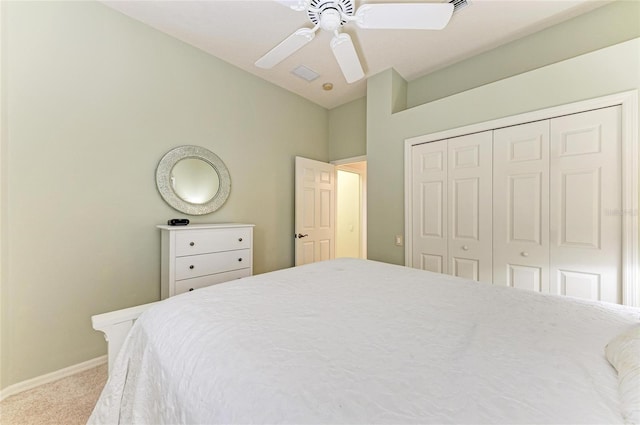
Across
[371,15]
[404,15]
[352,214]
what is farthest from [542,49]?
[352,214]

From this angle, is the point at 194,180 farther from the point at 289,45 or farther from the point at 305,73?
the point at 305,73

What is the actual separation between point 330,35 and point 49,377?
354cm

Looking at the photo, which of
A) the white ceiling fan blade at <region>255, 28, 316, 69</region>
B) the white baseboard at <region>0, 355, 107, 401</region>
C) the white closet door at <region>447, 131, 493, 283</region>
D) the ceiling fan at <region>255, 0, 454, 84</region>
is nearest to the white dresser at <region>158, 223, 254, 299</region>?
the white baseboard at <region>0, 355, 107, 401</region>

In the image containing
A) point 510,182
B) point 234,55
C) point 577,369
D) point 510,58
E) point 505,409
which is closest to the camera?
point 505,409

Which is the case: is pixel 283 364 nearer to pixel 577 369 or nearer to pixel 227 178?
pixel 577 369

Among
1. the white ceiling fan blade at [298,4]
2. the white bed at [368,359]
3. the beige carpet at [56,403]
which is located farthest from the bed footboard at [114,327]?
the white ceiling fan blade at [298,4]

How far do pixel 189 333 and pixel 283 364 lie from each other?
15.6 inches

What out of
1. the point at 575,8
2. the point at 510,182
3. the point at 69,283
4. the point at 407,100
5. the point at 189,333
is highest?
the point at 575,8

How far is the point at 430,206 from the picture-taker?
8.71ft

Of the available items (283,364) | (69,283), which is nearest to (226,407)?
(283,364)

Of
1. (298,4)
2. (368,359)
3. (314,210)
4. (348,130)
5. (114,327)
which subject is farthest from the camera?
(348,130)

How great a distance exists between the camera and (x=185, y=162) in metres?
2.45

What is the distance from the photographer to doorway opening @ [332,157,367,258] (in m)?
4.85

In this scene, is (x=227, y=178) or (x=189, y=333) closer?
(x=189, y=333)
